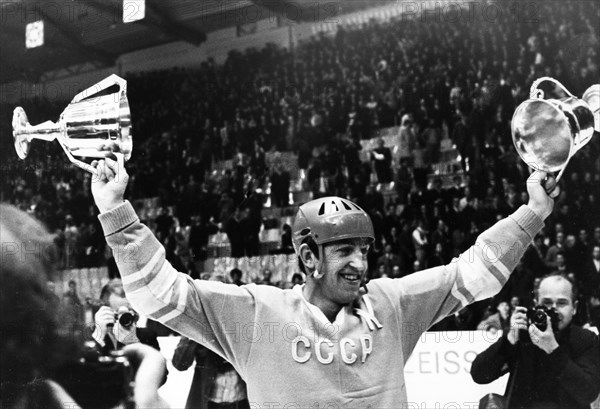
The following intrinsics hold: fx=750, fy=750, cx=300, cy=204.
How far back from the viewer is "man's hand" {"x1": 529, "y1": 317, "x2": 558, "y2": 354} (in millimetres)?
4195

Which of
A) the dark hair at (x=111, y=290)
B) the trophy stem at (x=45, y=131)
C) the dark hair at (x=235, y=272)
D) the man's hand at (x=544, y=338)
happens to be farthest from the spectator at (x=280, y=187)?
the trophy stem at (x=45, y=131)

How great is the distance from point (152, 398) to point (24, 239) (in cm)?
224

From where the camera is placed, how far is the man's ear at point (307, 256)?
1932mm

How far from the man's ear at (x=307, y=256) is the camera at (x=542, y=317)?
8.41ft

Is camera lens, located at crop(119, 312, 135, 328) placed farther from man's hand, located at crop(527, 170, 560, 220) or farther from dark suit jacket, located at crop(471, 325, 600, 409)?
man's hand, located at crop(527, 170, 560, 220)

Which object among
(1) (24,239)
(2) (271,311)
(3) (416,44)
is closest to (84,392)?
(1) (24,239)

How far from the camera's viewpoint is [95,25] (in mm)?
6211

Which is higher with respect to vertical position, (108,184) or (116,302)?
(108,184)

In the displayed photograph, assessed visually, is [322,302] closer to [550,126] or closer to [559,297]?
[550,126]

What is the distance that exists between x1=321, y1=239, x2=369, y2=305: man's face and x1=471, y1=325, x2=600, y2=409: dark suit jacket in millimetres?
2717

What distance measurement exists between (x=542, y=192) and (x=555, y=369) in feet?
8.43

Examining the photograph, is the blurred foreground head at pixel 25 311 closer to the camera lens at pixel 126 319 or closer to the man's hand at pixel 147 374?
the man's hand at pixel 147 374

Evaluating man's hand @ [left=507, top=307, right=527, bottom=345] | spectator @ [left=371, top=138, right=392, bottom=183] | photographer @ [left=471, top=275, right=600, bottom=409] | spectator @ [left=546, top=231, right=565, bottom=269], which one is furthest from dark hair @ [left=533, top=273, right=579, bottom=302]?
spectator @ [left=371, top=138, right=392, bottom=183]

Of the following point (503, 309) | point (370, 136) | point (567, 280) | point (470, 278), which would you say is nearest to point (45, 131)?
point (470, 278)
